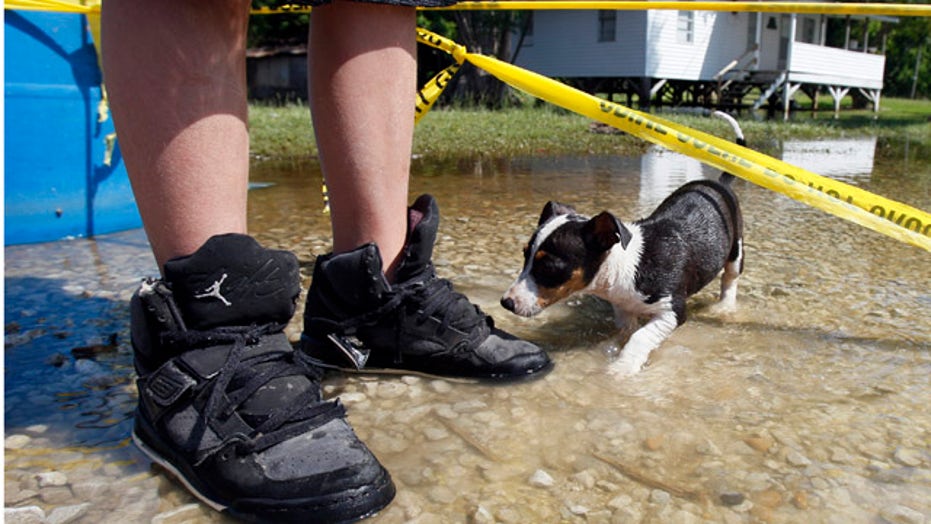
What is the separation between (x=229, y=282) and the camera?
1.56 m

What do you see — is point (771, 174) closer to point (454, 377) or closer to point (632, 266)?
point (632, 266)

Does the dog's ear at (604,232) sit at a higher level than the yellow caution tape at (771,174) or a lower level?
lower

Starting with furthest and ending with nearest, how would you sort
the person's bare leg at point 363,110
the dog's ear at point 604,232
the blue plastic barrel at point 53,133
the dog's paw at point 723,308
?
the blue plastic barrel at point 53,133 → the dog's paw at point 723,308 → the dog's ear at point 604,232 → the person's bare leg at point 363,110

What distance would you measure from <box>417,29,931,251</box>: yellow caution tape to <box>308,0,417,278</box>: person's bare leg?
2.87 feet

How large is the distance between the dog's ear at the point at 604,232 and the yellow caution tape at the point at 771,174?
0.38 m

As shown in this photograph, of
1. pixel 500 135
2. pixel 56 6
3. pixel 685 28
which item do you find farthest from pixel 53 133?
pixel 685 28

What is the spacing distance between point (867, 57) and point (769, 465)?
104ft

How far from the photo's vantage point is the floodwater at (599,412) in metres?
1.47

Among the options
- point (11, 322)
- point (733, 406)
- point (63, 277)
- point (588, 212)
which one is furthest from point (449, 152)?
point (733, 406)

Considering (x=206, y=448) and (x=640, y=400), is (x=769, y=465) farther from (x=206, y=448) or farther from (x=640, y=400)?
(x=206, y=448)

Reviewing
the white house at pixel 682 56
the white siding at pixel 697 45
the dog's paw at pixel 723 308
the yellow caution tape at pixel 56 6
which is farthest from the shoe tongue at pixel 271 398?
the white siding at pixel 697 45

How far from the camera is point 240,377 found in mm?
1571

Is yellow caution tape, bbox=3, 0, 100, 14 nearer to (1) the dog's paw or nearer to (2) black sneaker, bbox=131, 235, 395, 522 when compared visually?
(2) black sneaker, bbox=131, 235, 395, 522

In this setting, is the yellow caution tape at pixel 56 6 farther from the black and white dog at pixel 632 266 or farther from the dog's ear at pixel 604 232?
the dog's ear at pixel 604 232
